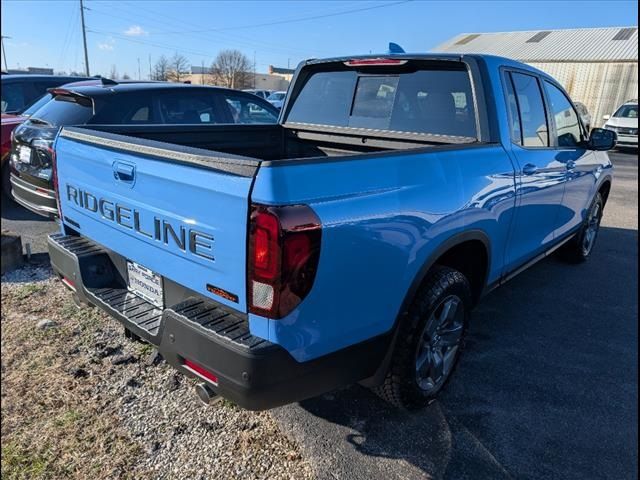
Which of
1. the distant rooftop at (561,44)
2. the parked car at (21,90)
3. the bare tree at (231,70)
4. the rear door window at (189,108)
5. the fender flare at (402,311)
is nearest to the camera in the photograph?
the fender flare at (402,311)

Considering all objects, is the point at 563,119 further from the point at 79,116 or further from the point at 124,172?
the point at 79,116

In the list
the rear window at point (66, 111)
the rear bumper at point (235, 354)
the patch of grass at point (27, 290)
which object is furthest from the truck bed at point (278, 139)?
the rear window at point (66, 111)

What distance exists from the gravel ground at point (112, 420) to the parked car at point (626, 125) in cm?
2113

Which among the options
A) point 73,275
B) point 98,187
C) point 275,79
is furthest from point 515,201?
point 275,79

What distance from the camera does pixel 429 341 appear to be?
9.29 feet

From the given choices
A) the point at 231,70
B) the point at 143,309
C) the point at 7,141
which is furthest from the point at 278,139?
the point at 231,70

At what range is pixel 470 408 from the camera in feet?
9.84

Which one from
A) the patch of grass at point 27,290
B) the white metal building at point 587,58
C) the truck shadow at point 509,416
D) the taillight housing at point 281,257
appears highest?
the white metal building at point 587,58

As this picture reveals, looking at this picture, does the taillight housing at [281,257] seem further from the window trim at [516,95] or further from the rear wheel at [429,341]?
the window trim at [516,95]

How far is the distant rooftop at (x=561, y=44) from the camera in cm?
3212

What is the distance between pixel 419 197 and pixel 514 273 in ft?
6.09

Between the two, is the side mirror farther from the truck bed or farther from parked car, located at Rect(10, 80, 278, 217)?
parked car, located at Rect(10, 80, 278, 217)

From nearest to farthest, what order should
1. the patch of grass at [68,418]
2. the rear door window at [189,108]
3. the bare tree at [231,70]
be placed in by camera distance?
the patch of grass at [68,418], the rear door window at [189,108], the bare tree at [231,70]

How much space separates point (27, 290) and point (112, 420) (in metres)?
2.13
